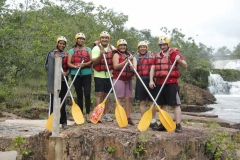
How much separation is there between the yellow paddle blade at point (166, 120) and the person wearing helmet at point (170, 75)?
0.09m

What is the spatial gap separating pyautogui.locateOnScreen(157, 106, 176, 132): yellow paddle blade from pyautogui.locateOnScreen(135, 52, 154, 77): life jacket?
787mm

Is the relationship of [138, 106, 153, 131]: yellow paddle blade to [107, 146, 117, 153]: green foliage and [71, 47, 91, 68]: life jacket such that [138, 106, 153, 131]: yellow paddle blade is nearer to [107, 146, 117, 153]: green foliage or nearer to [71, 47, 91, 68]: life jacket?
[107, 146, 117, 153]: green foliage

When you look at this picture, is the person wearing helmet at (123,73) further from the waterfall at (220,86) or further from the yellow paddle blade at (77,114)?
the waterfall at (220,86)

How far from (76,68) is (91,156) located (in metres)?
1.61

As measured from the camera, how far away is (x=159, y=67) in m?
5.07

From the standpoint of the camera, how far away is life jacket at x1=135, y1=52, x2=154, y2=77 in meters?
5.38

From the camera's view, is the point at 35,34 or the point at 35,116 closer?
the point at 35,116

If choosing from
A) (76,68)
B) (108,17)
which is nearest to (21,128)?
(76,68)

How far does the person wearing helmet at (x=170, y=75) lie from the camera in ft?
16.3

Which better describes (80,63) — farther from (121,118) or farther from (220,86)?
(220,86)

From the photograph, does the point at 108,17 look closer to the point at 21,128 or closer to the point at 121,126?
the point at 21,128

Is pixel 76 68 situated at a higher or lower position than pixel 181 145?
higher

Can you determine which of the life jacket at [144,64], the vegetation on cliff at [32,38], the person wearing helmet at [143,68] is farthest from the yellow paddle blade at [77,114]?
the vegetation on cliff at [32,38]

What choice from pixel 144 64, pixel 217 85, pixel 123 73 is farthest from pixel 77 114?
pixel 217 85
